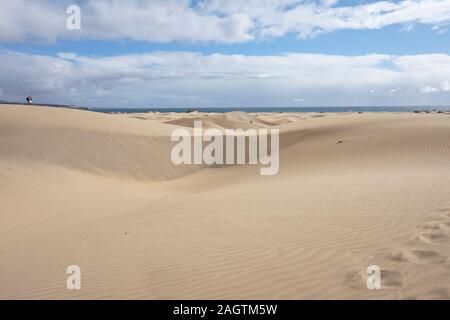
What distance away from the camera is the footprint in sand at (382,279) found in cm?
405

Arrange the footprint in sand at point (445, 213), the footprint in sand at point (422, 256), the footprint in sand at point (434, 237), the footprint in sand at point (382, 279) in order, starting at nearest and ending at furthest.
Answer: the footprint in sand at point (382, 279)
the footprint in sand at point (422, 256)
the footprint in sand at point (434, 237)
the footprint in sand at point (445, 213)

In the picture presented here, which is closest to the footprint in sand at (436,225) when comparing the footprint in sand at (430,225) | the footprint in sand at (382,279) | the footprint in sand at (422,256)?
the footprint in sand at (430,225)

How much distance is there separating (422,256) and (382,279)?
0.82 metres

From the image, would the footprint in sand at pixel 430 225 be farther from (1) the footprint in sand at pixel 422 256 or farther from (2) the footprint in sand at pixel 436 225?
(1) the footprint in sand at pixel 422 256

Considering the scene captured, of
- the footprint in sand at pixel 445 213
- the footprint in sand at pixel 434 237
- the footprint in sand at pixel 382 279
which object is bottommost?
the footprint in sand at pixel 382 279

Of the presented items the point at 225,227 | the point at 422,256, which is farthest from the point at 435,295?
the point at 225,227

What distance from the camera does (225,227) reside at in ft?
23.1

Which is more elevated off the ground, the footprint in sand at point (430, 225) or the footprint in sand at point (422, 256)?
the footprint in sand at point (430, 225)

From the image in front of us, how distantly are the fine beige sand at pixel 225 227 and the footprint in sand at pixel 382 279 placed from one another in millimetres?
20

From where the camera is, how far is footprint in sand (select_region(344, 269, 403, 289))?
4055 millimetres

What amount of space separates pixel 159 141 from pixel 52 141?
574cm

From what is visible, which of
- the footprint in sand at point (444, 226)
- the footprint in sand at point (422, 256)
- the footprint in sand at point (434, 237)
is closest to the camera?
the footprint in sand at point (422, 256)

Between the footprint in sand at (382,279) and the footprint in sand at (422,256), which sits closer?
the footprint in sand at (382,279)
